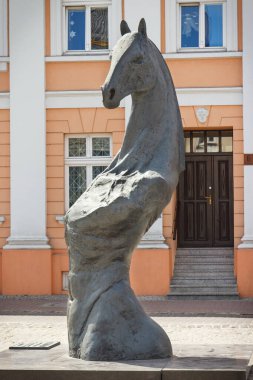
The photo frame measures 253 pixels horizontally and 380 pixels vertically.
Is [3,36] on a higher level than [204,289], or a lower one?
higher

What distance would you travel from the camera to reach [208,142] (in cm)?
2598

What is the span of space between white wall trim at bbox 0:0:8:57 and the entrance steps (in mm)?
6047

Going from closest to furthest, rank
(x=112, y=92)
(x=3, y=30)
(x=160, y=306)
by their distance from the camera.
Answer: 1. (x=112, y=92)
2. (x=160, y=306)
3. (x=3, y=30)

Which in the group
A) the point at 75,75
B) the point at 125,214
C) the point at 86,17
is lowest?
the point at 125,214

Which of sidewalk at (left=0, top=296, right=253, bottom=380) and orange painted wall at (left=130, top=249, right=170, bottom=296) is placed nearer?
sidewalk at (left=0, top=296, right=253, bottom=380)

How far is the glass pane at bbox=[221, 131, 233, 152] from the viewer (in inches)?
1012

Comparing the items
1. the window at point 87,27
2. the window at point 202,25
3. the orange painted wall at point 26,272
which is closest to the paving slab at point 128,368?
the orange painted wall at point 26,272

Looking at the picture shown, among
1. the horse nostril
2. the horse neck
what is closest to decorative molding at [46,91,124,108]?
the horse neck

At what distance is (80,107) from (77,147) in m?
0.90

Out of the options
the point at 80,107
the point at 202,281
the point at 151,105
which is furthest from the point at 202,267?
the point at 151,105

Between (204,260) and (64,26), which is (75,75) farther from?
(204,260)

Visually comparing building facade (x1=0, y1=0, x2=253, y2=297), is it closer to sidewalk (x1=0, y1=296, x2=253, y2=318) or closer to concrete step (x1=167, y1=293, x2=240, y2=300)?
concrete step (x1=167, y1=293, x2=240, y2=300)

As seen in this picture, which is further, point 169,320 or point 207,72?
point 207,72

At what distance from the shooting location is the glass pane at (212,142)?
25828 mm
